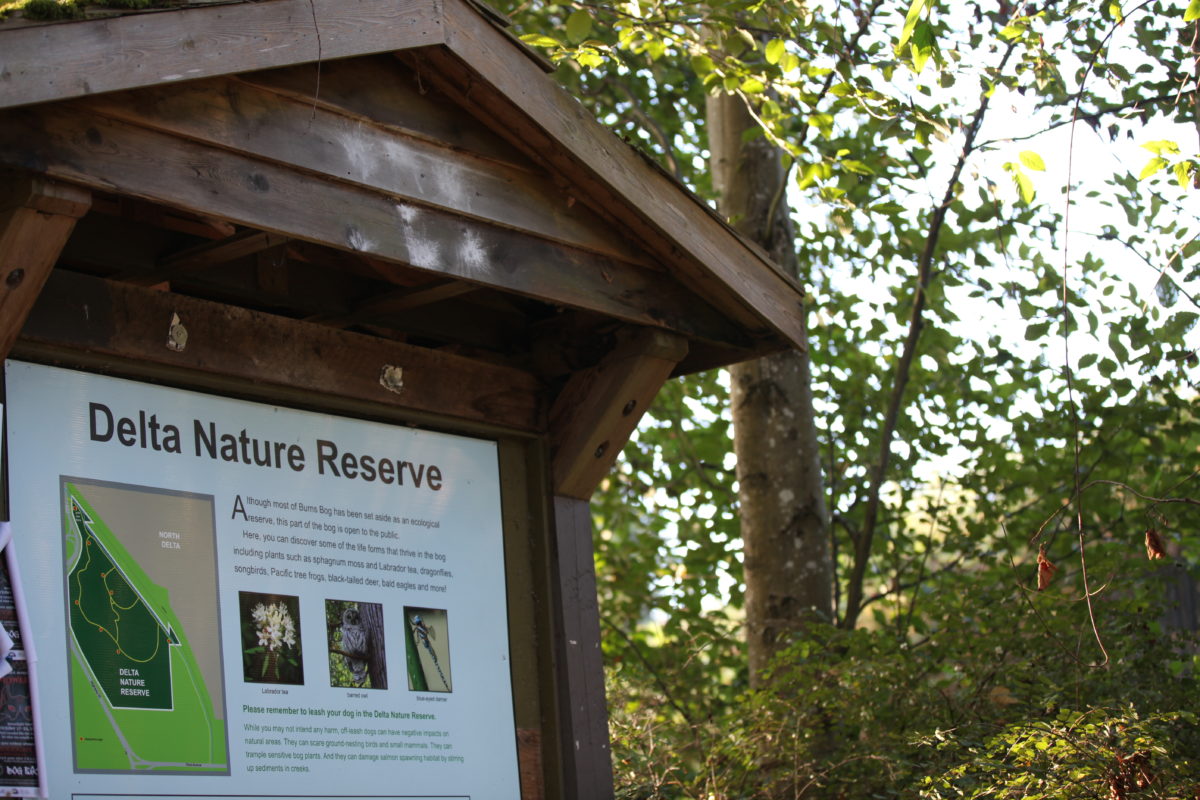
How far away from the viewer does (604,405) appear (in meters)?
4.49

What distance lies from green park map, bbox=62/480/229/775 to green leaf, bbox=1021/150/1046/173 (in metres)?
2.85

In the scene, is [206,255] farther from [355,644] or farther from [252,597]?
[355,644]

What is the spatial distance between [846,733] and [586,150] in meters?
3.33

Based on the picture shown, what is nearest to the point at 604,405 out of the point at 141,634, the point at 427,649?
the point at 427,649

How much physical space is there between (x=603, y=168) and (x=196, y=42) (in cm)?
130

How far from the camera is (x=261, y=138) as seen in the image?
10.9 feet

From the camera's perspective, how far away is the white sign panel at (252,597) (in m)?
3.32

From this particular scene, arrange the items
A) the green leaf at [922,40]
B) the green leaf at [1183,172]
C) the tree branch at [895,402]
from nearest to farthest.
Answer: the green leaf at [1183,172], the green leaf at [922,40], the tree branch at [895,402]

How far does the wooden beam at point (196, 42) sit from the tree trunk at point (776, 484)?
12.8 ft

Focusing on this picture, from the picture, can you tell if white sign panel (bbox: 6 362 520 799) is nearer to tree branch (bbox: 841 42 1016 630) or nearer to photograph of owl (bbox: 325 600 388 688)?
photograph of owl (bbox: 325 600 388 688)

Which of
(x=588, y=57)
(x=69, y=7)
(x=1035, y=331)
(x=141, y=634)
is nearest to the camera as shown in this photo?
(x=69, y=7)

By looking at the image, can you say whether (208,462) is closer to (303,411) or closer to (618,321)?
(303,411)

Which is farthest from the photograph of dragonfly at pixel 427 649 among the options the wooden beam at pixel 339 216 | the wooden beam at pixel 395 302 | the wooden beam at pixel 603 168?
the wooden beam at pixel 603 168

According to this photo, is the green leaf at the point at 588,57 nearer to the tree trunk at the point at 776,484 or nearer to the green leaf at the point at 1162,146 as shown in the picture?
the tree trunk at the point at 776,484
